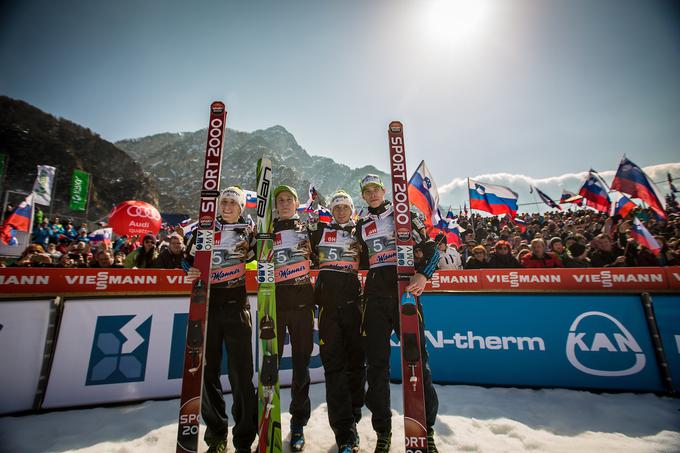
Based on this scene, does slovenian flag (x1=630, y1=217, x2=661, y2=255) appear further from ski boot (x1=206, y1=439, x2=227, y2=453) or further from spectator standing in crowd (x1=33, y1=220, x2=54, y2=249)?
spectator standing in crowd (x1=33, y1=220, x2=54, y2=249)

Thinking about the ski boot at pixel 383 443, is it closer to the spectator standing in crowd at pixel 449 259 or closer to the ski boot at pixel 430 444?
the ski boot at pixel 430 444

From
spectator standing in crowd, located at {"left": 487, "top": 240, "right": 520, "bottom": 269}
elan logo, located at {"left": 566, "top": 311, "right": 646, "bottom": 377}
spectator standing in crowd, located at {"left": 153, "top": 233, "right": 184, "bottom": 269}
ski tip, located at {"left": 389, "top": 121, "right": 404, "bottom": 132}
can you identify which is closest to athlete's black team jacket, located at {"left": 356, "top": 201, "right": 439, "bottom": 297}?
ski tip, located at {"left": 389, "top": 121, "right": 404, "bottom": 132}

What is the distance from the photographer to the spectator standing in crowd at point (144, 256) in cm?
757

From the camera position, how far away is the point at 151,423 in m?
4.32

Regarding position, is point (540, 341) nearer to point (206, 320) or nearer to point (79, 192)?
point (206, 320)

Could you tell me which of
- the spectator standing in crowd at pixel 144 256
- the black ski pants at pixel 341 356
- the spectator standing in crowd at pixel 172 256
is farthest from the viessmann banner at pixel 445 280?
the black ski pants at pixel 341 356

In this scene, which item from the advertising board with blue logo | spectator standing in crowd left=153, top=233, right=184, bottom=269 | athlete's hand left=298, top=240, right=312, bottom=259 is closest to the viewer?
athlete's hand left=298, top=240, right=312, bottom=259

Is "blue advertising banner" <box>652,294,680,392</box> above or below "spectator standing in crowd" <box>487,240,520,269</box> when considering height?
below

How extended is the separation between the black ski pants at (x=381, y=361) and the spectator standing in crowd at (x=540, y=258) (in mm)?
5686

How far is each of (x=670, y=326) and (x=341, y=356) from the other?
19.1 feet

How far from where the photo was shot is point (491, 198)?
15.4m

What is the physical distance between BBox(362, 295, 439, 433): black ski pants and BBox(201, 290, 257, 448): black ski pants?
1411 millimetres

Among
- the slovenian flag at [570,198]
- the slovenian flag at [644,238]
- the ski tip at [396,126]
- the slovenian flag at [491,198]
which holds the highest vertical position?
the slovenian flag at [570,198]

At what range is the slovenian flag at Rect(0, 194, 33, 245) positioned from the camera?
1253 cm
